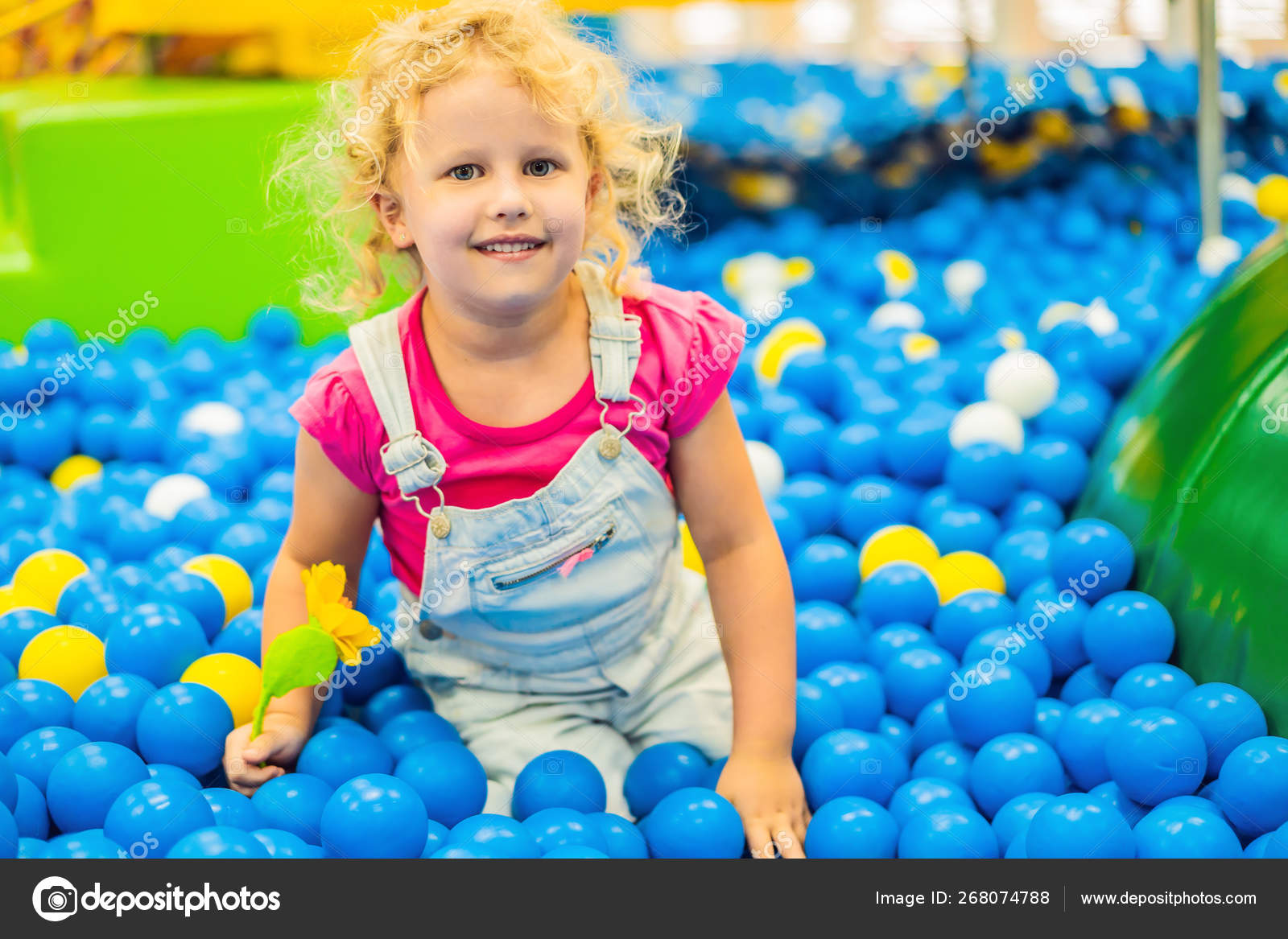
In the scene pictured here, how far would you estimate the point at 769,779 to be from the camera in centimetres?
122

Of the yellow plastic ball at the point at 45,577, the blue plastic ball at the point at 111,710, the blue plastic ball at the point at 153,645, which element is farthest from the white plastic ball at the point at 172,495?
the blue plastic ball at the point at 111,710

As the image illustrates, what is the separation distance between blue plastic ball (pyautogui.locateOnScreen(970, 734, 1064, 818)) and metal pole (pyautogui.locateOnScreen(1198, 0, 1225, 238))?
1435 millimetres

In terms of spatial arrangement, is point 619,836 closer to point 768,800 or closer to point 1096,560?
point 768,800

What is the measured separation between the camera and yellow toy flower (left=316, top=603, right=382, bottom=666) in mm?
1173

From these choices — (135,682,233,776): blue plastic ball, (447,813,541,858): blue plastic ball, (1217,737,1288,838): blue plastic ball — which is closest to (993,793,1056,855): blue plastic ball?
(1217,737,1288,838): blue plastic ball

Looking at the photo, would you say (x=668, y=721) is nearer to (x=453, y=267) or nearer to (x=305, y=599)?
(x=305, y=599)

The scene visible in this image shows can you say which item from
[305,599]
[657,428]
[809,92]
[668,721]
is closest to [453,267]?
[657,428]

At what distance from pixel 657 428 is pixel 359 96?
1.38ft

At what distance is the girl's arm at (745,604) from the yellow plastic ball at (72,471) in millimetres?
1220

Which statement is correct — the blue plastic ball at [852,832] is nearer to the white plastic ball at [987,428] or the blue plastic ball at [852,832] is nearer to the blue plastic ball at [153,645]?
the blue plastic ball at [153,645]

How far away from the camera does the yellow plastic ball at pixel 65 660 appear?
141 centimetres

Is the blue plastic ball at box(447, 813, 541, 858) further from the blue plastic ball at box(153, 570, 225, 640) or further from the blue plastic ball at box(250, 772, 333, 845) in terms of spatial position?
the blue plastic ball at box(153, 570, 225, 640)

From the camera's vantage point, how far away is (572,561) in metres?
1.25
